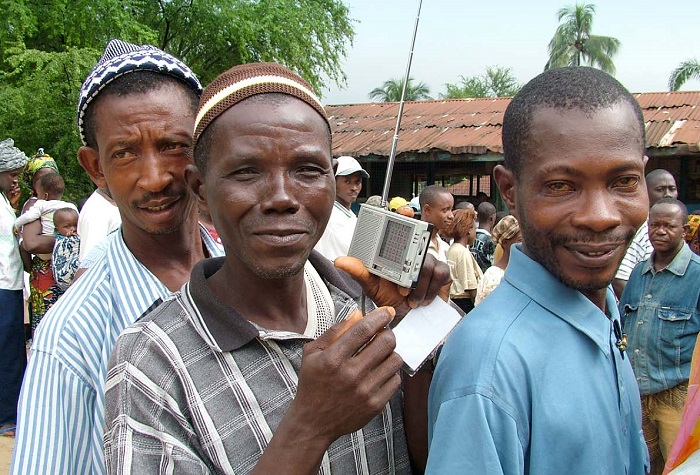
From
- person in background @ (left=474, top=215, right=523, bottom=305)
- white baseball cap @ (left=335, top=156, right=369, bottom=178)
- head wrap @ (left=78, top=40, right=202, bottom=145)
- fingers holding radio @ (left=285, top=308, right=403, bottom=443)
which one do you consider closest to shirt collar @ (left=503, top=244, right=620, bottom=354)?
fingers holding radio @ (left=285, top=308, right=403, bottom=443)

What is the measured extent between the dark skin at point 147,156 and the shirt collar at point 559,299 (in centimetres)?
90

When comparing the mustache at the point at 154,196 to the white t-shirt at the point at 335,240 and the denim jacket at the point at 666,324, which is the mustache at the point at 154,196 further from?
the denim jacket at the point at 666,324

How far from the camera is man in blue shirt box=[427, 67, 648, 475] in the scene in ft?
3.96

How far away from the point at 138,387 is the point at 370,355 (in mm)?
439

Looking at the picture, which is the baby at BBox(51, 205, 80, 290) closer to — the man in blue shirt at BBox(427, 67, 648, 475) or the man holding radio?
the man holding radio

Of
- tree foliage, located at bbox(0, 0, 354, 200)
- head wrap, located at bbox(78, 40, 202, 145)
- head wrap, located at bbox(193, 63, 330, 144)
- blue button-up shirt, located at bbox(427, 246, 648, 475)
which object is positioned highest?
tree foliage, located at bbox(0, 0, 354, 200)

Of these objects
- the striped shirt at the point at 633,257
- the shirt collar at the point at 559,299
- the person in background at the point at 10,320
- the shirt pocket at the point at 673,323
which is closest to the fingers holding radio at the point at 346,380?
the shirt collar at the point at 559,299

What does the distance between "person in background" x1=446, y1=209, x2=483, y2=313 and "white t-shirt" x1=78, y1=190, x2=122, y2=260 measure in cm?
348

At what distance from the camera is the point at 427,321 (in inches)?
51.5

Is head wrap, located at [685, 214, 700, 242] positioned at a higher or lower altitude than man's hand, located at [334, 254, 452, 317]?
lower

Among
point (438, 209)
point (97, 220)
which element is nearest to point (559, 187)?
point (97, 220)

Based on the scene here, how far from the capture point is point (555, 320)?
1355 mm

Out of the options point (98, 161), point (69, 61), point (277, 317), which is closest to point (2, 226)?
point (98, 161)

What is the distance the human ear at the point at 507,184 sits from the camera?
146 cm
